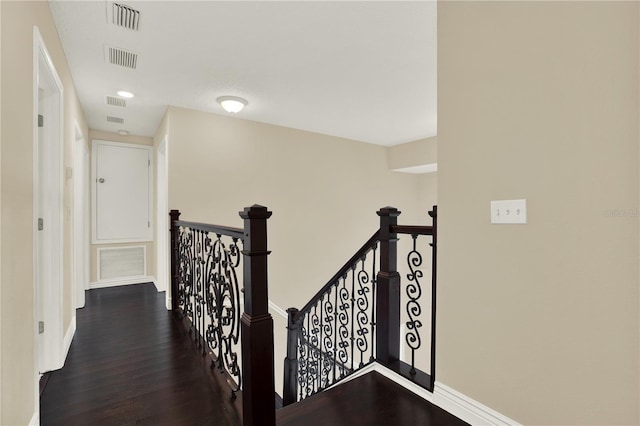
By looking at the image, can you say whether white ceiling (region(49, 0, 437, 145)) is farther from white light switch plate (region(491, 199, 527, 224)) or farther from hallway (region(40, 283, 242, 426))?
hallway (region(40, 283, 242, 426))

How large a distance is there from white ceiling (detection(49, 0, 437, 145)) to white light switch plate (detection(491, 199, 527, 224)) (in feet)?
4.72

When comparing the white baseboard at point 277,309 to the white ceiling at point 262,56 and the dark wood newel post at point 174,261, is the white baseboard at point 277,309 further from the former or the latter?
the white ceiling at point 262,56

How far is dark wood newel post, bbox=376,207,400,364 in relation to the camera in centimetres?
214

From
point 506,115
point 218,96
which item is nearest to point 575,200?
point 506,115

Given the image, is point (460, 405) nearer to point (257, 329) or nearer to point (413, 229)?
point (413, 229)

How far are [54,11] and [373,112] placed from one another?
325 centimetres

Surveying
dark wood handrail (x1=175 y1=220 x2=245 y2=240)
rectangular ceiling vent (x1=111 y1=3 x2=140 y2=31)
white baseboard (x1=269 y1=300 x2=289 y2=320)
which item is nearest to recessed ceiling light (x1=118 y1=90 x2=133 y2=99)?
rectangular ceiling vent (x1=111 y1=3 x2=140 y2=31)

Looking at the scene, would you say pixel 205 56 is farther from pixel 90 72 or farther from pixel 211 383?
pixel 211 383

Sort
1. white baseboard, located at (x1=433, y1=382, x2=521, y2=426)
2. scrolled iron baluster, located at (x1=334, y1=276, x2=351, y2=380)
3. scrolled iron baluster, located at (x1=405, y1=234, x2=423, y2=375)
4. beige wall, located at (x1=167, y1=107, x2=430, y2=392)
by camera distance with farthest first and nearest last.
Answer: beige wall, located at (x1=167, y1=107, x2=430, y2=392), scrolled iron baluster, located at (x1=334, y1=276, x2=351, y2=380), scrolled iron baluster, located at (x1=405, y1=234, x2=423, y2=375), white baseboard, located at (x1=433, y1=382, x2=521, y2=426)

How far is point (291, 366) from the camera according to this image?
9.75 ft

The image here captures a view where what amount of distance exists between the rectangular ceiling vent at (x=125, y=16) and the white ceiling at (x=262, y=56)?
0.04m

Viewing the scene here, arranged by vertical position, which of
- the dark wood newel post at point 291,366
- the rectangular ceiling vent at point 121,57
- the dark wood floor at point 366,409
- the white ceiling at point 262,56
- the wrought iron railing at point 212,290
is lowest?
the dark wood newel post at point 291,366

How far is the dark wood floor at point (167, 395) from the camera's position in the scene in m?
1.71

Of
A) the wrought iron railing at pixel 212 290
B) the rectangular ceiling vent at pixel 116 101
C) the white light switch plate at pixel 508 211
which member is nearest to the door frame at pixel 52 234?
the wrought iron railing at pixel 212 290
